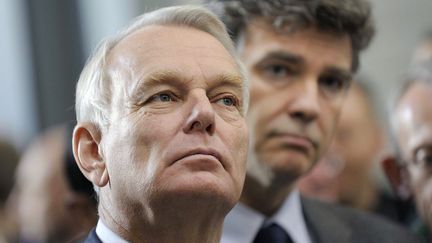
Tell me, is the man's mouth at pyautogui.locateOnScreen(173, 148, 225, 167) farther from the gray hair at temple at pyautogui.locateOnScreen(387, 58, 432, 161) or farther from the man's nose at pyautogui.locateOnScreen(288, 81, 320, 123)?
the gray hair at temple at pyautogui.locateOnScreen(387, 58, 432, 161)

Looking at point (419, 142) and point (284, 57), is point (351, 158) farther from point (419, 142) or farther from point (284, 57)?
point (284, 57)

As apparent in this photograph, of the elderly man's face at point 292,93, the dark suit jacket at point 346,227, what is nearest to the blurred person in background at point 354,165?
the dark suit jacket at point 346,227

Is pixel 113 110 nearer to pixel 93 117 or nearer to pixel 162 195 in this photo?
pixel 93 117

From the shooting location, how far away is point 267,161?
11.5 ft

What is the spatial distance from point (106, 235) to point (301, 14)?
4.04ft

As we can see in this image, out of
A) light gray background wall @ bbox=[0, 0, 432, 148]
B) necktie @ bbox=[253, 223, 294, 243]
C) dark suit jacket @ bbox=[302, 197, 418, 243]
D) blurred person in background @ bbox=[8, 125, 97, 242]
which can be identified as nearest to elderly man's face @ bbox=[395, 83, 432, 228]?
dark suit jacket @ bbox=[302, 197, 418, 243]

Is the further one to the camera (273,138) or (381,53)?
(381,53)

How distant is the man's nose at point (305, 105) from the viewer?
3490 mm

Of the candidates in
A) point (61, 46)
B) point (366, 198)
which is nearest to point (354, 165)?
point (366, 198)

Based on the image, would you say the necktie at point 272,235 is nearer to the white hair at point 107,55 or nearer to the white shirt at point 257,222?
the white shirt at point 257,222

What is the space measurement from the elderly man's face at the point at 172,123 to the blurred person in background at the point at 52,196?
102 cm

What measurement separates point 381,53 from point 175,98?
4.40 metres

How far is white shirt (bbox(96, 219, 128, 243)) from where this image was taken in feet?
8.99

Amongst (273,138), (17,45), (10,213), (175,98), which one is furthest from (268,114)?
(17,45)
